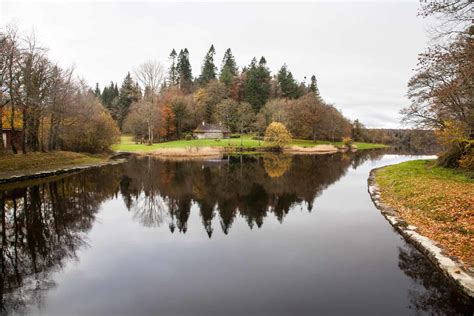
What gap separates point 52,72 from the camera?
30.1 m

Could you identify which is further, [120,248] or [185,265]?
[120,248]

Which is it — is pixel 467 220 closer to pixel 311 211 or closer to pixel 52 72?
pixel 311 211

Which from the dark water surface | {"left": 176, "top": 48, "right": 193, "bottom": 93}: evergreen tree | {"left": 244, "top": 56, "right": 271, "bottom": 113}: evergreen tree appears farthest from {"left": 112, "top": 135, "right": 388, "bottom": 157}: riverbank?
{"left": 176, "top": 48, "right": 193, "bottom": 93}: evergreen tree

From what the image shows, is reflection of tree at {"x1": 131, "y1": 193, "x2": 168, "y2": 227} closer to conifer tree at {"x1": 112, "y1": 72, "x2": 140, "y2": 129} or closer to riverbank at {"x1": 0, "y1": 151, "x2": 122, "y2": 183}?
riverbank at {"x1": 0, "y1": 151, "x2": 122, "y2": 183}

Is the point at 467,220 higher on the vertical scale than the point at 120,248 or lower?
higher

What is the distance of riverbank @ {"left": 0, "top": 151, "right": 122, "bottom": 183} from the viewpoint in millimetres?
22411

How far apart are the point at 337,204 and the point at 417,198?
13.0ft

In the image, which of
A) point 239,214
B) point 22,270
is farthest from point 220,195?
point 22,270

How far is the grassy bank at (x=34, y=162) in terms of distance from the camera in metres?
23.1

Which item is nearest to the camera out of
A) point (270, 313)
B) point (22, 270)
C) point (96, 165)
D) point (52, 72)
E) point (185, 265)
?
point (270, 313)

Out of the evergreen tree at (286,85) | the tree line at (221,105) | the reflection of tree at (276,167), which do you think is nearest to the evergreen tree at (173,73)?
the tree line at (221,105)

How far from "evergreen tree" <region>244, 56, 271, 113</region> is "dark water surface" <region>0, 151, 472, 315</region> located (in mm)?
67423

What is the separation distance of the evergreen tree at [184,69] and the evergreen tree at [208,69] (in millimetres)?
4049

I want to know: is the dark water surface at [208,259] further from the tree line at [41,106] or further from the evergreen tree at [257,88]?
the evergreen tree at [257,88]
